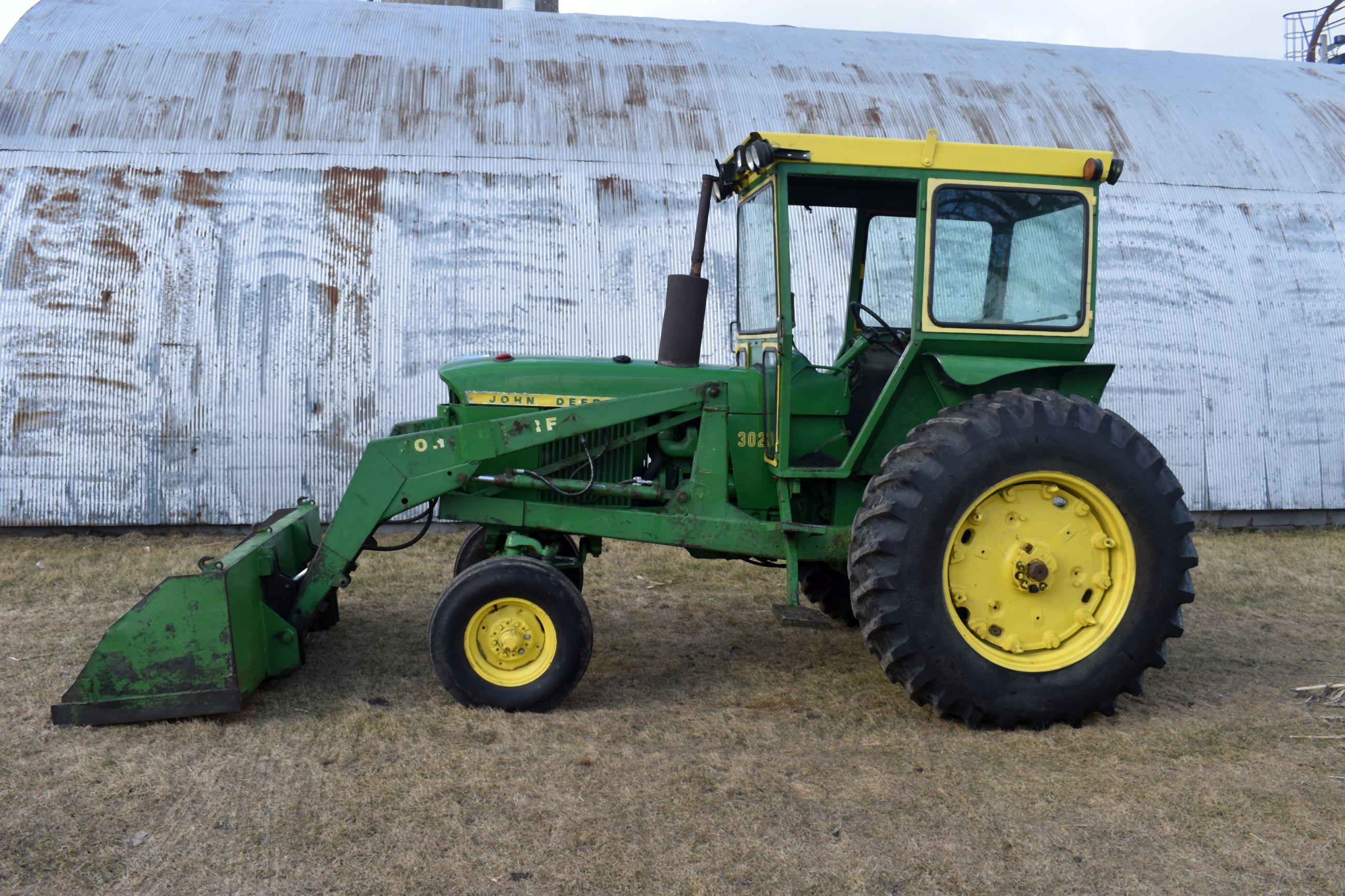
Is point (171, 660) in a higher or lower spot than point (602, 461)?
lower

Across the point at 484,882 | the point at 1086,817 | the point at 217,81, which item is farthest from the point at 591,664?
the point at 217,81

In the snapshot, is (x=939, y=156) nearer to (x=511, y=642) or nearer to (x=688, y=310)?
→ (x=688, y=310)

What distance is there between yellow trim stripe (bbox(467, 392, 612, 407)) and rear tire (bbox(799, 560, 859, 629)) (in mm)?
1714

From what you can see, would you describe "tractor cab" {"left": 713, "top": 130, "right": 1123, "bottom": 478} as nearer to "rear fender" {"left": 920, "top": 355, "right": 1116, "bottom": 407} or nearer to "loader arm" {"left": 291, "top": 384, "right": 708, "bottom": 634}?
"rear fender" {"left": 920, "top": 355, "right": 1116, "bottom": 407}

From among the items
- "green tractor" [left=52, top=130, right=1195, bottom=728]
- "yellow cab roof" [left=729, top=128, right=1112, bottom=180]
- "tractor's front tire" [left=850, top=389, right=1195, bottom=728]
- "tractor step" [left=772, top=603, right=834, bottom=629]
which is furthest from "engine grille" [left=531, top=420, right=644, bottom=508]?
"yellow cab roof" [left=729, top=128, right=1112, bottom=180]

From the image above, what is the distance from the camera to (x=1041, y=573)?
4328 millimetres

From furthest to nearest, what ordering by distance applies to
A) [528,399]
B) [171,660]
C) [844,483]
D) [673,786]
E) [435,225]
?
[435,225], [528,399], [844,483], [171,660], [673,786]

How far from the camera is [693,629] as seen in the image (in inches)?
237

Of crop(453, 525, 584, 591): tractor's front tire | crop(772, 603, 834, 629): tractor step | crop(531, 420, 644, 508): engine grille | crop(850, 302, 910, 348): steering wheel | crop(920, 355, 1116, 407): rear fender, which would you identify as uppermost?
crop(850, 302, 910, 348): steering wheel

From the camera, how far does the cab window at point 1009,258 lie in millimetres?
4539

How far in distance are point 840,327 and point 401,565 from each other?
4182 mm

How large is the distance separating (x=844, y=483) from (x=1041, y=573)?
1002 millimetres

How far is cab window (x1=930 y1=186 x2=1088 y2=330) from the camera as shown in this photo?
14.9 ft

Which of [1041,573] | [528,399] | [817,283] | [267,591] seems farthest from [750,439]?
[817,283]
